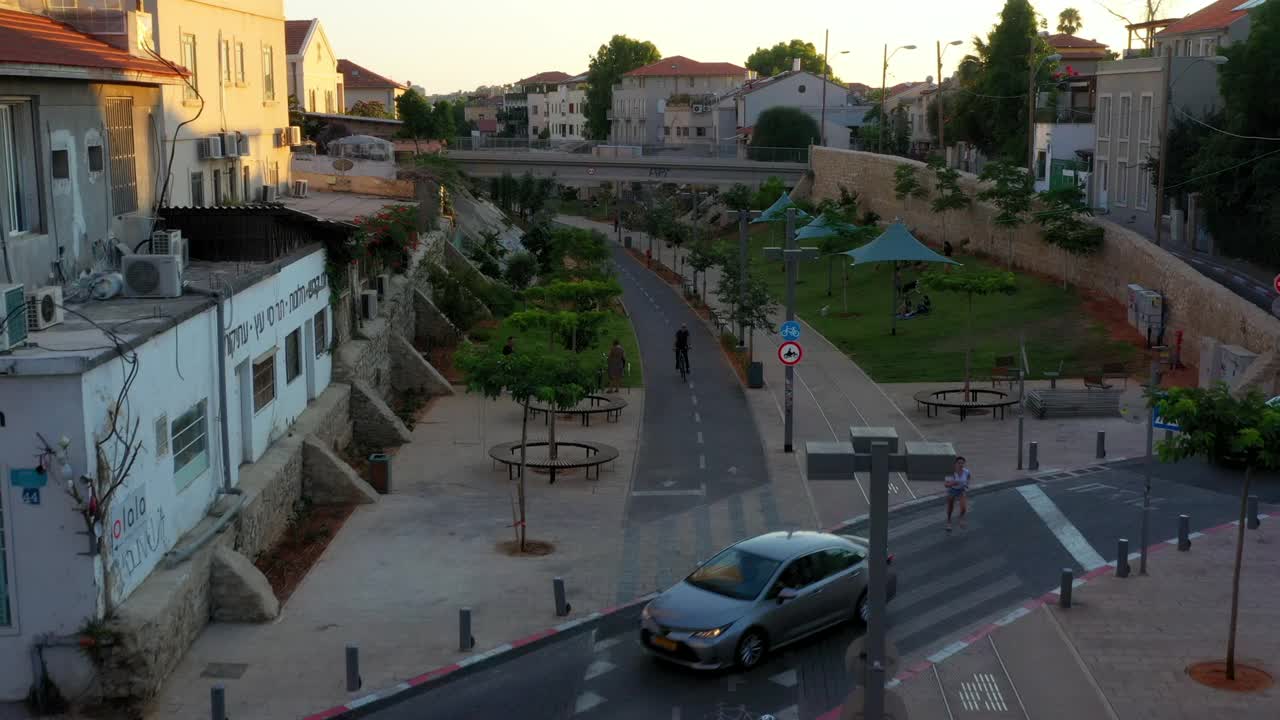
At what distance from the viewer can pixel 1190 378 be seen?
3369 cm

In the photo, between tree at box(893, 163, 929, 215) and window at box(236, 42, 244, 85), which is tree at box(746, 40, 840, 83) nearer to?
tree at box(893, 163, 929, 215)

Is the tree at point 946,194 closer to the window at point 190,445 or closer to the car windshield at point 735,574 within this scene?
the car windshield at point 735,574

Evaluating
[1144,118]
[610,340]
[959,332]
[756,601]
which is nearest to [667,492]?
[756,601]

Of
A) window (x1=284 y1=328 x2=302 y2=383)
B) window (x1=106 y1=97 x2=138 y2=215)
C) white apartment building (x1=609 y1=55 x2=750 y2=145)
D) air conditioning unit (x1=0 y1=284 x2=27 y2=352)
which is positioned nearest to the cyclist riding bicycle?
window (x1=284 y1=328 x2=302 y2=383)

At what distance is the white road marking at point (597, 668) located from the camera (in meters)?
Answer: 15.0

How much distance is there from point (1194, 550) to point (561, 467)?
11.0 m

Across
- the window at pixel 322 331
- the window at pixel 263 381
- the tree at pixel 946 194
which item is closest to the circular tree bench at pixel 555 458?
the window at pixel 322 331

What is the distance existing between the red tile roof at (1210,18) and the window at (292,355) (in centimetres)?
5212

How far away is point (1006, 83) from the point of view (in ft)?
249

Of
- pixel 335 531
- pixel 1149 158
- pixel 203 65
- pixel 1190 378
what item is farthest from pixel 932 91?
pixel 335 531

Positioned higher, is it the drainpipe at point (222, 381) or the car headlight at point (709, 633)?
the drainpipe at point (222, 381)

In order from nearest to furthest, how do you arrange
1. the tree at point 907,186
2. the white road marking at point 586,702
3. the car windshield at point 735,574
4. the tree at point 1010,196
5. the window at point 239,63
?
the white road marking at point 586,702 < the car windshield at point 735,574 < the window at point 239,63 < the tree at point 1010,196 < the tree at point 907,186

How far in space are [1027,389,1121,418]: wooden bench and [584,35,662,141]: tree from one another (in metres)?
118

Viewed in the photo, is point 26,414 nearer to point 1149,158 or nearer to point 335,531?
point 335,531
